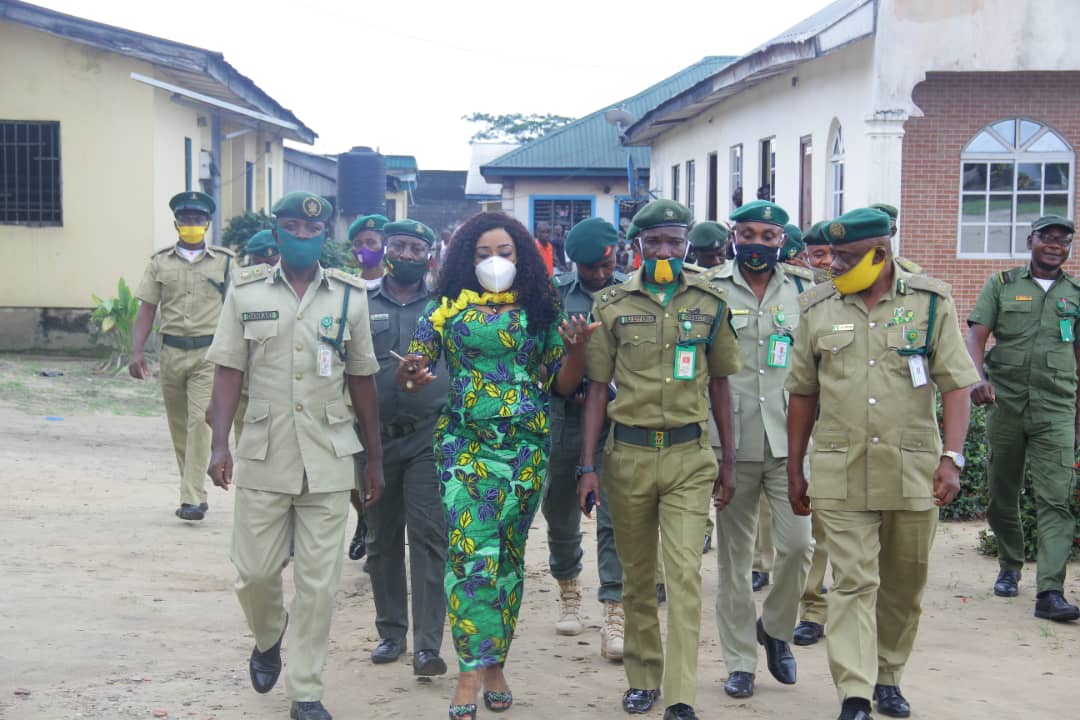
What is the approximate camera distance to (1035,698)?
5.95m

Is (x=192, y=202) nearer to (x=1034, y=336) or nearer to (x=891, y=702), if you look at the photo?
(x=1034, y=336)

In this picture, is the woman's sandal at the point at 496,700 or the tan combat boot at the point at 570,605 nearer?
the woman's sandal at the point at 496,700

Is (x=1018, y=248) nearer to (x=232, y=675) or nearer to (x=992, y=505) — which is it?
(x=992, y=505)

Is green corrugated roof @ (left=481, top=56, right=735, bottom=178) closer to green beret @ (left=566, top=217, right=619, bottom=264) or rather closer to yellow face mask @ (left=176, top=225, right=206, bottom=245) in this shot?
yellow face mask @ (left=176, top=225, right=206, bottom=245)

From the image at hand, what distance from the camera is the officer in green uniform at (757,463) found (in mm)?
6051

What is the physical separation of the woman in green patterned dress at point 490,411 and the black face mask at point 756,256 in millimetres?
997

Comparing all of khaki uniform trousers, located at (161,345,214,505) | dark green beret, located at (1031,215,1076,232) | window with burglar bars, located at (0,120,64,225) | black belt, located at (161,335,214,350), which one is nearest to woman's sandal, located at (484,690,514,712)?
dark green beret, located at (1031,215,1076,232)

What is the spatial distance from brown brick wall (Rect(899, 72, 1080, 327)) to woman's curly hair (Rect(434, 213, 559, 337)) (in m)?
12.4

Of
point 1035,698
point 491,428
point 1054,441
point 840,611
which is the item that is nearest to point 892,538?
point 840,611

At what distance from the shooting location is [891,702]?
561 centimetres

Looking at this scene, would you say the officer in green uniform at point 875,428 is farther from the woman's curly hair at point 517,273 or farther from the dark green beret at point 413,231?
the dark green beret at point 413,231

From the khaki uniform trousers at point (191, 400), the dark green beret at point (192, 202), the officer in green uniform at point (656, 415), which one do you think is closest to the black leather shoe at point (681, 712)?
the officer in green uniform at point (656, 415)

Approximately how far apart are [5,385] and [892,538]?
12.8m

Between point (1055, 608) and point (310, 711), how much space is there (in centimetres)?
407
